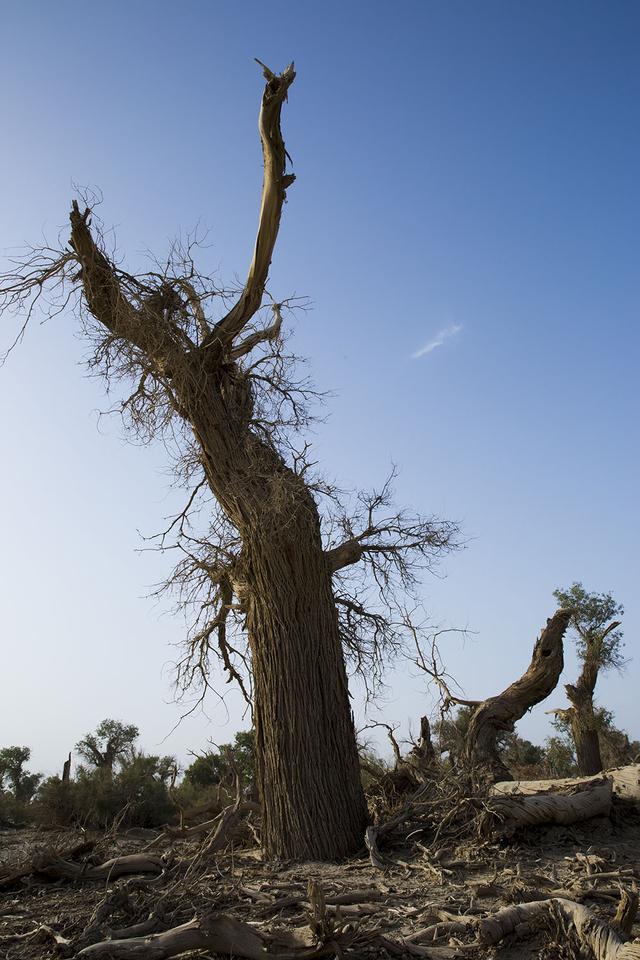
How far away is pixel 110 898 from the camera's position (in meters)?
4.75

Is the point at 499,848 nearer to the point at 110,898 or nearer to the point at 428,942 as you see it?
the point at 428,942

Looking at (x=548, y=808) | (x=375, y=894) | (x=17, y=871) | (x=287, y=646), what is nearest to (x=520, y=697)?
(x=548, y=808)

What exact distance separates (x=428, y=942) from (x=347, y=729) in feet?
12.2

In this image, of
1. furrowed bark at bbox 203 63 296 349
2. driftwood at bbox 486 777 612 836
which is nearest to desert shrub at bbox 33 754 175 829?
driftwood at bbox 486 777 612 836

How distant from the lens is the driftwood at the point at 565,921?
3.53 metres

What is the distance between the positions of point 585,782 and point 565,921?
3.93m

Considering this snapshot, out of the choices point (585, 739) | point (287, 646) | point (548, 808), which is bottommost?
point (548, 808)

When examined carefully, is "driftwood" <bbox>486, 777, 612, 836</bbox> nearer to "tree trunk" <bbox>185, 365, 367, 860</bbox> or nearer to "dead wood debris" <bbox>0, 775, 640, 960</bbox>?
"dead wood debris" <bbox>0, 775, 640, 960</bbox>

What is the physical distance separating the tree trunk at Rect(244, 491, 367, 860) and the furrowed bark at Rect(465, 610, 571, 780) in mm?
2412

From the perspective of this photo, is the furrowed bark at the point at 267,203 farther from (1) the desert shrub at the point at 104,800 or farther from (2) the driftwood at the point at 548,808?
(1) the desert shrub at the point at 104,800

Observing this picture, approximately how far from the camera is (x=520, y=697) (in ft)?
32.2

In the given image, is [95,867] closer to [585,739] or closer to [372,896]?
[372,896]

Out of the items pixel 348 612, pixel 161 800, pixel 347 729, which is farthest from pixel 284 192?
pixel 161 800

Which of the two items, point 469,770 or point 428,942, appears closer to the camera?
point 428,942
